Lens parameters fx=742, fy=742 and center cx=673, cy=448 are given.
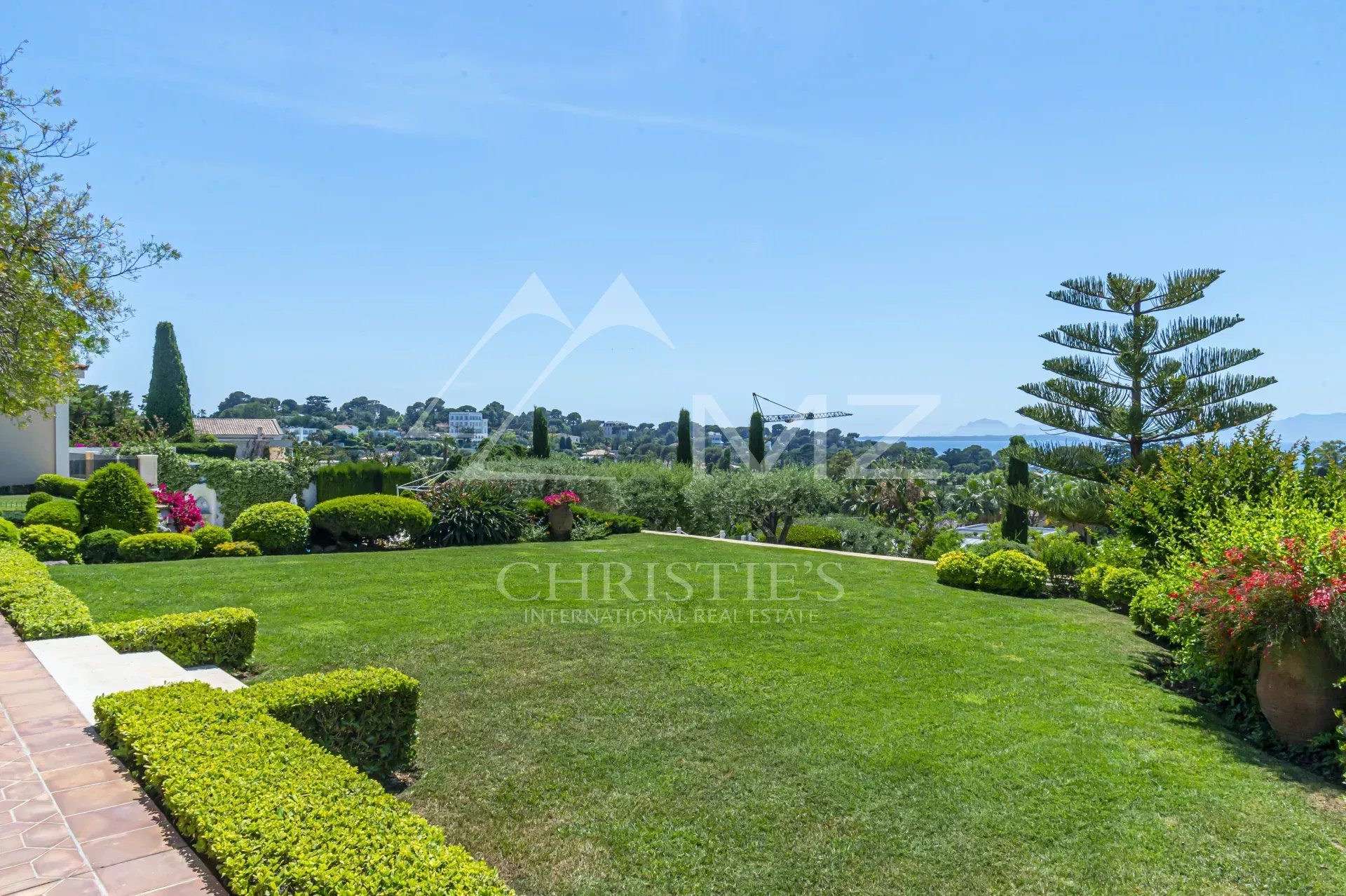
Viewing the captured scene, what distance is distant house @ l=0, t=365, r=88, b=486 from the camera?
61.9ft

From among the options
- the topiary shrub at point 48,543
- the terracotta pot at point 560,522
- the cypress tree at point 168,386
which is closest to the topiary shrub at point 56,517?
the topiary shrub at point 48,543

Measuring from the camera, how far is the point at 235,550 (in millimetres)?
10273

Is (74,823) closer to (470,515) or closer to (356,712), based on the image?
(356,712)

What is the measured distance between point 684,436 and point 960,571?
1261 centimetres

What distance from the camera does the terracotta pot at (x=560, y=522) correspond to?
13.4 metres

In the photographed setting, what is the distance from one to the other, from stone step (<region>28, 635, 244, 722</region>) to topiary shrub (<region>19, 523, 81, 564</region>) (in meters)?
5.25

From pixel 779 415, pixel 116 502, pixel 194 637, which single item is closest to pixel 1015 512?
pixel 194 637

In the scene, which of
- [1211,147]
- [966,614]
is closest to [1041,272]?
[1211,147]

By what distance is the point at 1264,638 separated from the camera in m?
4.21

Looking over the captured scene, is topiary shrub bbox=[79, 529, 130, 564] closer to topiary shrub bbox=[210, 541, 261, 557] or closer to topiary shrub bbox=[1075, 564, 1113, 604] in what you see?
topiary shrub bbox=[210, 541, 261, 557]

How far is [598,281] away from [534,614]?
8441mm

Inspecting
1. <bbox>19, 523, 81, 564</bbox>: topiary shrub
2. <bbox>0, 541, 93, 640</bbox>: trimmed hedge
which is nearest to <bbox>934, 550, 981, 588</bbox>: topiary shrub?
<bbox>0, 541, 93, 640</bbox>: trimmed hedge

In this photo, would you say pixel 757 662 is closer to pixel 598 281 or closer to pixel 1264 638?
pixel 1264 638

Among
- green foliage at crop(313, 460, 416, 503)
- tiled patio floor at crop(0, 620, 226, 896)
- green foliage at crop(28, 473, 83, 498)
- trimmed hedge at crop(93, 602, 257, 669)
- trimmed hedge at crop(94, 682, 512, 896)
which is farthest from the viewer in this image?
green foliage at crop(28, 473, 83, 498)
